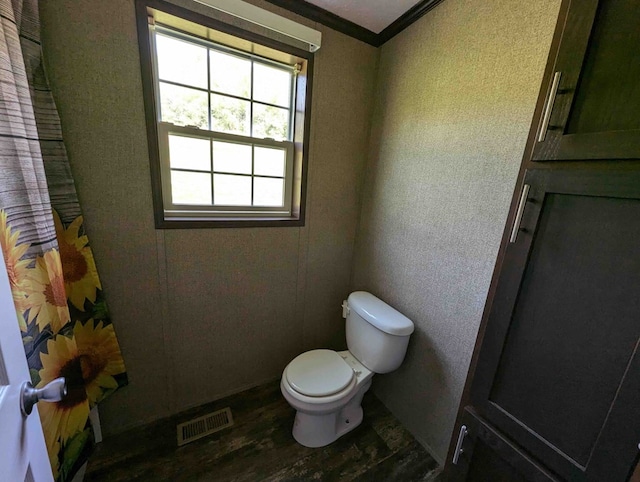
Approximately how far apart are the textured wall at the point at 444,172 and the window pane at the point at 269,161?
23.0 inches

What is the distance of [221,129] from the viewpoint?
4.59 ft

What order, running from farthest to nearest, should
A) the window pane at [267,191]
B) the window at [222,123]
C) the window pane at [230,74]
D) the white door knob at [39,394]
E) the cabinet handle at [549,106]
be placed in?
1. the window pane at [267,191]
2. the window pane at [230,74]
3. the window at [222,123]
4. the cabinet handle at [549,106]
5. the white door knob at [39,394]

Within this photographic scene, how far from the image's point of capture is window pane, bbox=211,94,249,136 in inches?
53.8

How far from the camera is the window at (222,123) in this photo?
1.21 meters

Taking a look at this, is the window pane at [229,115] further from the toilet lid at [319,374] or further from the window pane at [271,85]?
the toilet lid at [319,374]

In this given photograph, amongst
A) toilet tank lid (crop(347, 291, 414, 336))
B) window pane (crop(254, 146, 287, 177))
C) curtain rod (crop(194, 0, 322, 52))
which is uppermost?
curtain rod (crop(194, 0, 322, 52))

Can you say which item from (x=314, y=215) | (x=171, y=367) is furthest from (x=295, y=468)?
(x=314, y=215)

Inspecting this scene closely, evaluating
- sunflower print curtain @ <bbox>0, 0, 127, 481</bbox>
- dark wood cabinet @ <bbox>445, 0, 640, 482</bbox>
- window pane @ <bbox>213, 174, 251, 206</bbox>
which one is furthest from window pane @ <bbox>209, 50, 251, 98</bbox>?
dark wood cabinet @ <bbox>445, 0, 640, 482</bbox>

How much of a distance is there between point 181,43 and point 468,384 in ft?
6.45

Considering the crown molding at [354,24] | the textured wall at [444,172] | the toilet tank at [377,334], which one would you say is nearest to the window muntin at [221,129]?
the crown molding at [354,24]

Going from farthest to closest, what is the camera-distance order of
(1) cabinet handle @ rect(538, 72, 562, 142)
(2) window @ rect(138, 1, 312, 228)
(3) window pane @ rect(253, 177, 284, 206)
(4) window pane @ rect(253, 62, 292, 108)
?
(3) window pane @ rect(253, 177, 284, 206) < (4) window pane @ rect(253, 62, 292, 108) < (2) window @ rect(138, 1, 312, 228) < (1) cabinet handle @ rect(538, 72, 562, 142)

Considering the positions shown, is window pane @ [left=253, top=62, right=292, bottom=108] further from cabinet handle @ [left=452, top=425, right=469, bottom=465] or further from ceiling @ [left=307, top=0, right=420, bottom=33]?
cabinet handle @ [left=452, top=425, right=469, bottom=465]

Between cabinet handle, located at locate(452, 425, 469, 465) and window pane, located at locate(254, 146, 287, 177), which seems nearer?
cabinet handle, located at locate(452, 425, 469, 465)

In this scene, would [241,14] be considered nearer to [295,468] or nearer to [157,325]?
[157,325]
